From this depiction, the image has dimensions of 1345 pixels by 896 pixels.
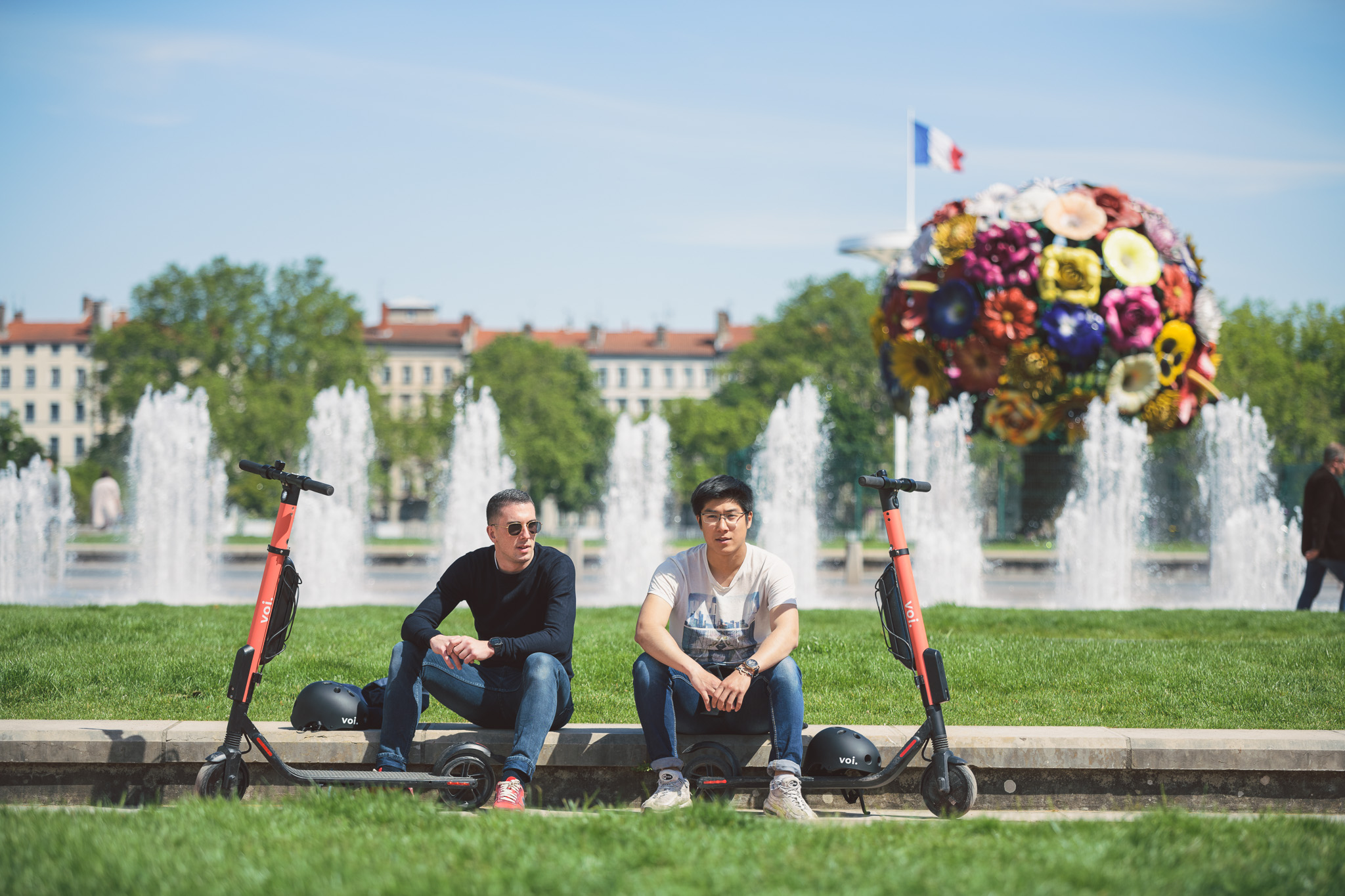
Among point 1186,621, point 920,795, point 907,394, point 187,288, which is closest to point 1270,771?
point 920,795

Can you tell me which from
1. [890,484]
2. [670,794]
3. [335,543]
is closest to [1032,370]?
[335,543]

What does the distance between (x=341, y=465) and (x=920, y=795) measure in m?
16.6

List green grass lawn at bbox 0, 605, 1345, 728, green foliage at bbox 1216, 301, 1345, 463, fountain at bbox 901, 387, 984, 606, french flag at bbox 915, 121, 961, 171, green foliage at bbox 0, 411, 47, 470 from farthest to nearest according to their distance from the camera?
1. green foliage at bbox 0, 411, 47, 470
2. green foliage at bbox 1216, 301, 1345, 463
3. french flag at bbox 915, 121, 961, 171
4. fountain at bbox 901, 387, 984, 606
5. green grass lawn at bbox 0, 605, 1345, 728

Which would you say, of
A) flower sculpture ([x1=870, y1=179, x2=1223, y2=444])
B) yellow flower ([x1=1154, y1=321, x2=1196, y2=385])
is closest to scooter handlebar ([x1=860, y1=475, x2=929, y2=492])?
flower sculpture ([x1=870, y1=179, x2=1223, y2=444])

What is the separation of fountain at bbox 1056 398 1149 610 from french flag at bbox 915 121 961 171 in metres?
11.5

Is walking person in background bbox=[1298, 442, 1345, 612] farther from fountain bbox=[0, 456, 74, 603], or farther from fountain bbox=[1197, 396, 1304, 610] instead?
fountain bbox=[0, 456, 74, 603]

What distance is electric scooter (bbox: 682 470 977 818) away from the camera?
15.8 feet

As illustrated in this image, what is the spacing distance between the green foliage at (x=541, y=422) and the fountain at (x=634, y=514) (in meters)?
37.4

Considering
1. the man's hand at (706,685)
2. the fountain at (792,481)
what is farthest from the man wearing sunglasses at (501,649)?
the fountain at (792,481)

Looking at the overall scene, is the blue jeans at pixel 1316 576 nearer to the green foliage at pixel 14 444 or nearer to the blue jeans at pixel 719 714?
the blue jeans at pixel 719 714

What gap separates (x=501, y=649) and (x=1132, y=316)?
51.1 ft

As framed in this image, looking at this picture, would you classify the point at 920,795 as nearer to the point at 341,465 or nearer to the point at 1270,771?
the point at 1270,771

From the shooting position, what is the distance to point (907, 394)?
844 inches

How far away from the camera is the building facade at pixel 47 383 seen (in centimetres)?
9581
